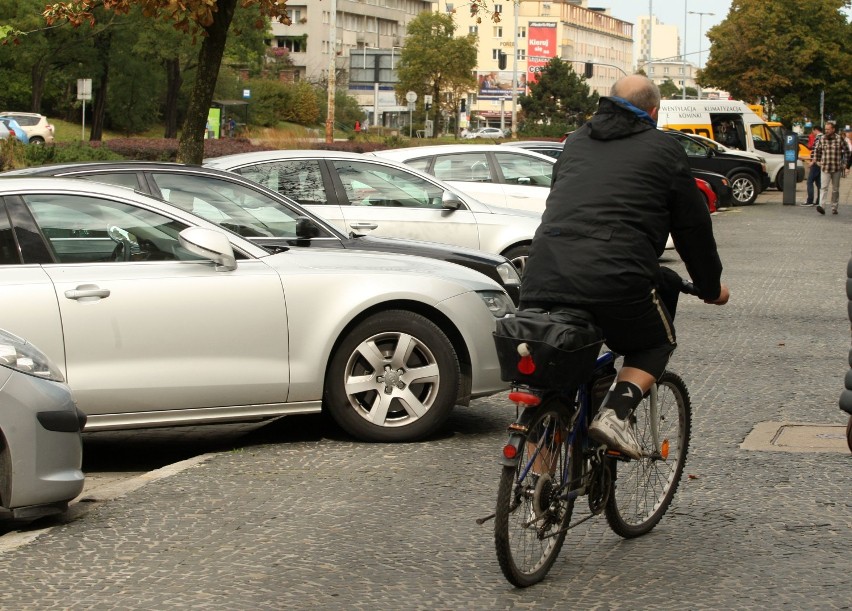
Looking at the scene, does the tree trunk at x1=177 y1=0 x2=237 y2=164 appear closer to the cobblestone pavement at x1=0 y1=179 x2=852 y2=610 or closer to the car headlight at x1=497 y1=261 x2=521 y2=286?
the car headlight at x1=497 y1=261 x2=521 y2=286

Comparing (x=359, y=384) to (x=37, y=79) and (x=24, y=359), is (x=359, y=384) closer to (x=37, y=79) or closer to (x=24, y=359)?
(x=24, y=359)

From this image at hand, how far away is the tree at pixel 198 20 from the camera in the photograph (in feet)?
44.4

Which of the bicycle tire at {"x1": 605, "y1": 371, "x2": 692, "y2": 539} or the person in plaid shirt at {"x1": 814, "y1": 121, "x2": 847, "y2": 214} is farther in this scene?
the person in plaid shirt at {"x1": 814, "y1": 121, "x2": 847, "y2": 214}

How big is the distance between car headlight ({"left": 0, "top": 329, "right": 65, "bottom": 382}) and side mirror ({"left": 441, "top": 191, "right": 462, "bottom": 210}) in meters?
7.57

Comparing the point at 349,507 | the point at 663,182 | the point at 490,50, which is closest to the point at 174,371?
the point at 349,507

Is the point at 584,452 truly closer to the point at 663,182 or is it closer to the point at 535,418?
the point at 535,418

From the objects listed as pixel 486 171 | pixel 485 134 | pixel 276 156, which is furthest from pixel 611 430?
pixel 485 134

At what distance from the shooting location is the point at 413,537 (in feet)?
18.5

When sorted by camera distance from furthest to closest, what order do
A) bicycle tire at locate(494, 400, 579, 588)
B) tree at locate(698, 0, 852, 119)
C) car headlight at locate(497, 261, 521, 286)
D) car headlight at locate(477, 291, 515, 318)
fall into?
tree at locate(698, 0, 852, 119) < car headlight at locate(497, 261, 521, 286) < car headlight at locate(477, 291, 515, 318) < bicycle tire at locate(494, 400, 579, 588)

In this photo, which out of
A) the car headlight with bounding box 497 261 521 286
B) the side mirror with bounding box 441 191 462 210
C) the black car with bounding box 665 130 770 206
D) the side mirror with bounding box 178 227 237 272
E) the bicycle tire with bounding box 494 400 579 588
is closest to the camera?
the bicycle tire with bounding box 494 400 579 588

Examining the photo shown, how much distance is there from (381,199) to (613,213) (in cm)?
823

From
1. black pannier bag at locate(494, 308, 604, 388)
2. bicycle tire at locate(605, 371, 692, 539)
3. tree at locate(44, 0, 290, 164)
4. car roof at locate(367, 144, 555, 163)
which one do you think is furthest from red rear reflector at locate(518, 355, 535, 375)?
car roof at locate(367, 144, 555, 163)

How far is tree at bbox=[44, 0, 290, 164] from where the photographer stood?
1355 centimetres

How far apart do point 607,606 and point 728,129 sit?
36463 millimetres
